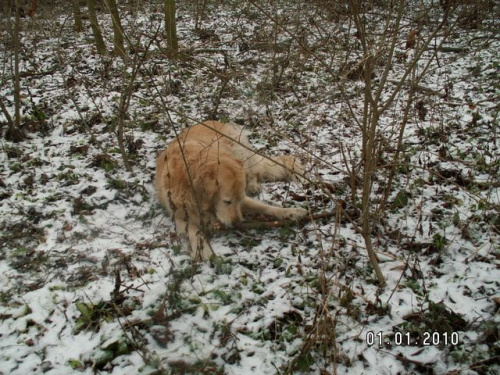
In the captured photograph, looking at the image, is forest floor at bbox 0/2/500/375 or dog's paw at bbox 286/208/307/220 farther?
dog's paw at bbox 286/208/307/220

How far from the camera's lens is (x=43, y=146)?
5.23 metres

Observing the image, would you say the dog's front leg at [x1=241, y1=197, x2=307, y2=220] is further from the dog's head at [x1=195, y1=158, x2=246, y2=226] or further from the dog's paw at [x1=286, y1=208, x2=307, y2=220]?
the dog's head at [x1=195, y1=158, x2=246, y2=226]

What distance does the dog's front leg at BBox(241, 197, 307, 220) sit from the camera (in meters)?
3.93

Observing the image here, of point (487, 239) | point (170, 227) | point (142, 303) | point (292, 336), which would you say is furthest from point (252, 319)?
point (487, 239)

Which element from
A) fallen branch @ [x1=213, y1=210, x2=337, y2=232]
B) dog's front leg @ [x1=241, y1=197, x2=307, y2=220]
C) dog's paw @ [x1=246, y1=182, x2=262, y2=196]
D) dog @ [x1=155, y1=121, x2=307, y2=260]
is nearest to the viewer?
dog @ [x1=155, y1=121, x2=307, y2=260]

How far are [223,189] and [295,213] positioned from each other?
82 centimetres

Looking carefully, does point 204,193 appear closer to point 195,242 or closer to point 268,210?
point 195,242

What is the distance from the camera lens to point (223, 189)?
364 cm
